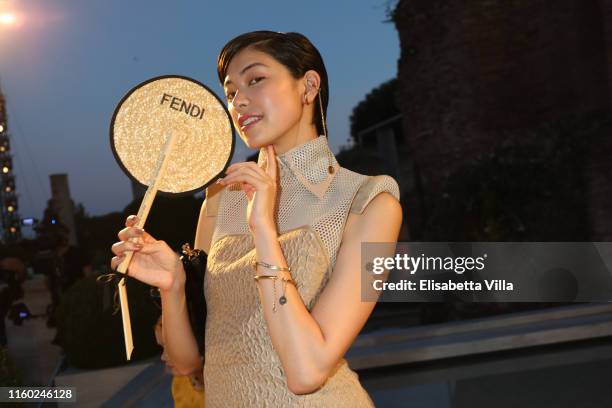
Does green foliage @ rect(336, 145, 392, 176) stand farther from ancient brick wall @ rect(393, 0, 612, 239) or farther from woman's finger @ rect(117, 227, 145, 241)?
woman's finger @ rect(117, 227, 145, 241)

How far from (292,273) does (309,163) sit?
0.90 feet

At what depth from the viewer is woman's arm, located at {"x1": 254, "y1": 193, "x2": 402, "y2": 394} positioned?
132 cm

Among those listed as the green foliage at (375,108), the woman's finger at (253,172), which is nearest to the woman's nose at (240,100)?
the woman's finger at (253,172)

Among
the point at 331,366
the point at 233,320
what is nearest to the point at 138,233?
the point at 233,320

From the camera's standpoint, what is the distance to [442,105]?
11086 mm

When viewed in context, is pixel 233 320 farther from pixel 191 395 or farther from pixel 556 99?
pixel 556 99

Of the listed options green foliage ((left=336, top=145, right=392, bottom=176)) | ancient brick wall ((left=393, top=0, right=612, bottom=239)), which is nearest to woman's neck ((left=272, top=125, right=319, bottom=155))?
ancient brick wall ((left=393, top=0, right=612, bottom=239))

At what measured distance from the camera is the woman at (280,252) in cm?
135

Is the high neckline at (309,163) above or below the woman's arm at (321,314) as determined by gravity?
above

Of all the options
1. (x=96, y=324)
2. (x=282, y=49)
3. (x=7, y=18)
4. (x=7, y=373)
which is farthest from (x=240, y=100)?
(x=7, y=18)

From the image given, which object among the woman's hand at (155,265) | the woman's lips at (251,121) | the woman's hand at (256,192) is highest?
A: the woman's lips at (251,121)

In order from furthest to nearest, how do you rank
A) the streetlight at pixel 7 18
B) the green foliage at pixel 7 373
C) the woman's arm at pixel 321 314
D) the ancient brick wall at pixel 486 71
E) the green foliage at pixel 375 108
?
the green foliage at pixel 375 108
the ancient brick wall at pixel 486 71
the streetlight at pixel 7 18
the green foliage at pixel 7 373
the woman's arm at pixel 321 314

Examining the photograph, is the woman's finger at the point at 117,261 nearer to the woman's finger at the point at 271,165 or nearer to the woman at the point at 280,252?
the woman at the point at 280,252

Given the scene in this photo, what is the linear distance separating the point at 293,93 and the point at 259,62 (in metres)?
0.10
